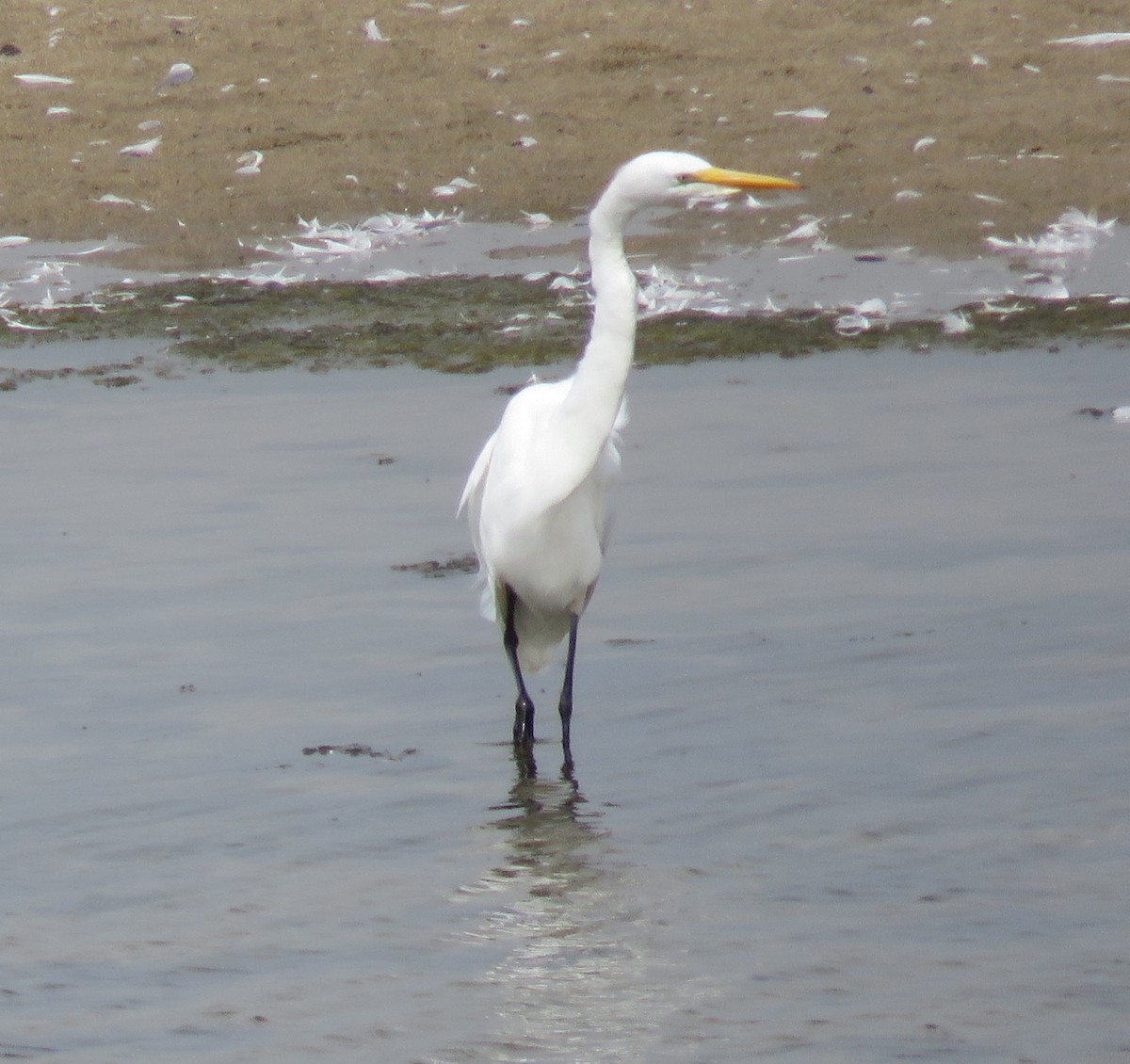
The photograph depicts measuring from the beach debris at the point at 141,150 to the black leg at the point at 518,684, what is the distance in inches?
317

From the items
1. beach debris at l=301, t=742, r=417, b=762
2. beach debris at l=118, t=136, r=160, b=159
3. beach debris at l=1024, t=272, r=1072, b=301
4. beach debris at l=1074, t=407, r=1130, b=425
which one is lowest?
beach debris at l=301, t=742, r=417, b=762

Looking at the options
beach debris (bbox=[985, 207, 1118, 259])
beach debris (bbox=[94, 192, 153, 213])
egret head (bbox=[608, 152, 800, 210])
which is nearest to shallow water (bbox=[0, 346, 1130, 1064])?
egret head (bbox=[608, 152, 800, 210])

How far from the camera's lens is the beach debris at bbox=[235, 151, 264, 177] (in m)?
13.0

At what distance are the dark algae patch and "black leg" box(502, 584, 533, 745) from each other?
12.6 ft

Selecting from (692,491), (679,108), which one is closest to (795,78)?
(679,108)

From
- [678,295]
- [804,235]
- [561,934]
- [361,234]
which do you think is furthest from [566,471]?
[361,234]

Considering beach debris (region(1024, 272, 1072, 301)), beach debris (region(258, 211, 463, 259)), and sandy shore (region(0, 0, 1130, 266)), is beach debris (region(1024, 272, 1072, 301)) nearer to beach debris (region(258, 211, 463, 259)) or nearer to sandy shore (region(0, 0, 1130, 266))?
sandy shore (region(0, 0, 1130, 266))

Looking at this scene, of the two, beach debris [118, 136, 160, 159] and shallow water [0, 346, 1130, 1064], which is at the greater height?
beach debris [118, 136, 160, 159]

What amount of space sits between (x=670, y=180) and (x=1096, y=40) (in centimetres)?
999

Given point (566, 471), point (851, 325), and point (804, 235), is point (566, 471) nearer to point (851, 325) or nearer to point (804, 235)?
point (851, 325)

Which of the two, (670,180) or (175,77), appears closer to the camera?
(670,180)

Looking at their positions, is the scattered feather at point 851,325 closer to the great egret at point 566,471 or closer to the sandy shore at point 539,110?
the sandy shore at point 539,110

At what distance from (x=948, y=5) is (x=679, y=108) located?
98.7 inches

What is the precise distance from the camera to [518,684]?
5.69 meters
